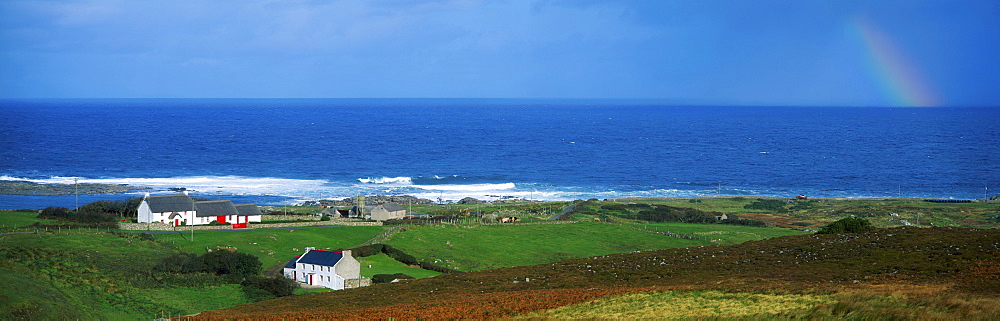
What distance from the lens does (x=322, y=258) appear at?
4356 centimetres

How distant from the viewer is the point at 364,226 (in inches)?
2539

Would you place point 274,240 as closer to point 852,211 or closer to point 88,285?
point 88,285

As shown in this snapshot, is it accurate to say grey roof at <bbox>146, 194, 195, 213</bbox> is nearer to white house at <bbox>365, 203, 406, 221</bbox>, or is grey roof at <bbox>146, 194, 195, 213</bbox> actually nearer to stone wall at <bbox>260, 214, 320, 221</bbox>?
stone wall at <bbox>260, 214, 320, 221</bbox>

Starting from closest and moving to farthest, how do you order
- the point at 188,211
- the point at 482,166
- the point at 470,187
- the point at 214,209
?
the point at 188,211, the point at 214,209, the point at 470,187, the point at 482,166

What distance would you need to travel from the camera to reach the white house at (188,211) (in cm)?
6191

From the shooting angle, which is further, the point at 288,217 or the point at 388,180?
the point at 388,180

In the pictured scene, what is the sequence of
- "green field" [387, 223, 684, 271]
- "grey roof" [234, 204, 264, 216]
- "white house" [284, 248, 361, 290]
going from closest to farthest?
"white house" [284, 248, 361, 290]
"green field" [387, 223, 684, 271]
"grey roof" [234, 204, 264, 216]

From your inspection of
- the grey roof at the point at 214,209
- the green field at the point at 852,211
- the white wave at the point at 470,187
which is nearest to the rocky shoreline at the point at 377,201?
A: the white wave at the point at 470,187

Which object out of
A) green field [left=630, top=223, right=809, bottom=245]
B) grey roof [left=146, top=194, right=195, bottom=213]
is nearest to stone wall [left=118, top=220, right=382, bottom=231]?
grey roof [left=146, top=194, right=195, bottom=213]

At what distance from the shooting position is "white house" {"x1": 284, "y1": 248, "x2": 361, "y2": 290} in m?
42.5

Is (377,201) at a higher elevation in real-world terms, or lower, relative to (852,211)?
lower

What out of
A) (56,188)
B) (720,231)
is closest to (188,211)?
(56,188)

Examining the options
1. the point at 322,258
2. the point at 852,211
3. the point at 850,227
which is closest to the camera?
the point at 322,258

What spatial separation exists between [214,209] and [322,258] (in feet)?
81.8
